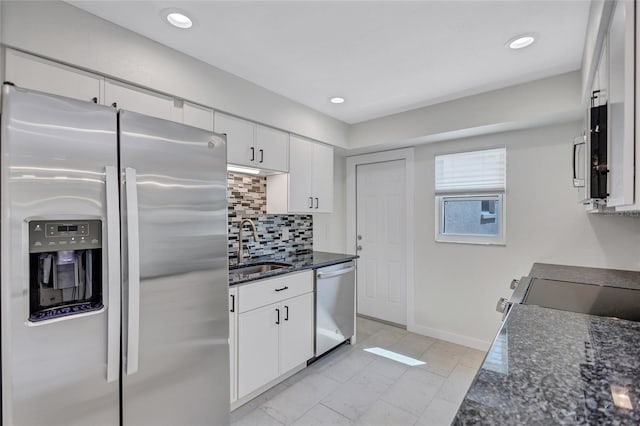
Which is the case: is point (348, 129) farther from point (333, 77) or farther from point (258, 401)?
point (258, 401)

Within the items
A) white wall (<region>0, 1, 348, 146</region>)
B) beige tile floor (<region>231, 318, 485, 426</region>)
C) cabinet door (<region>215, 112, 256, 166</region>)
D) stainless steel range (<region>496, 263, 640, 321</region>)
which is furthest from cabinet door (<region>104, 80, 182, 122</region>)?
stainless steel range (<region>496, 263, 640, 321</region>)

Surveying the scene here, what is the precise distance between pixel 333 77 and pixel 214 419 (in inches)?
97.4

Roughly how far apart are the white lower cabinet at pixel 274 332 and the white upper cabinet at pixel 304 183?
2.41ft

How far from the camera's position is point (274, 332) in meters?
2.36

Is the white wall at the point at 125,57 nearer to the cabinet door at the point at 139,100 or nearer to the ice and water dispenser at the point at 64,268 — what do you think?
the cabinet door at the point at 139,100

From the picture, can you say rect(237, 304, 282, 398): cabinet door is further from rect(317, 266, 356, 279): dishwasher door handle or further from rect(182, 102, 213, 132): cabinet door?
rect(182, 102, 213, 132): cabinet door

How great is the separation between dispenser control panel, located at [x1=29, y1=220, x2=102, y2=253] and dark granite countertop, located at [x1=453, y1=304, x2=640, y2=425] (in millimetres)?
1431

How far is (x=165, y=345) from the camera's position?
151 cm

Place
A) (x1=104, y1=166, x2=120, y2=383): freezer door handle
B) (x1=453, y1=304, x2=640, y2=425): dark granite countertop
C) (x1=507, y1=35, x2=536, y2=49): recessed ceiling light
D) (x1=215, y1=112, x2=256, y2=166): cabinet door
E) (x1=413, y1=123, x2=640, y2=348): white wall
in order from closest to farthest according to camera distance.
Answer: (x1=453, y1=304, x2=640, y2=425): dark granite countertop
(x1=104, y1=166, x2=120, y2=383): freezer door handle
(x1=507, y1=35, x2=536, y2=49): recessed ceiling light
(x1=215, y1=112, x2=256, y2=166): cabinet door
(x1=413, y1=123, x2=640, y2=348): white wall

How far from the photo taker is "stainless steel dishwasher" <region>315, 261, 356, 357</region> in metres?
2.78

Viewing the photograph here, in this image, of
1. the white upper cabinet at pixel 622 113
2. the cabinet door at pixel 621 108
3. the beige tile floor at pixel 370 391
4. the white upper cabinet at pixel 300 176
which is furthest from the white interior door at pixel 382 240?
the cabinet door at pixel 621 108

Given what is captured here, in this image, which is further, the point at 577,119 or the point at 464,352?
the point at 464,352

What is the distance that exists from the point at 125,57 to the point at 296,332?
2.25 metres

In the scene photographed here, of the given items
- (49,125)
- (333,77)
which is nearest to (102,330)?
(49,125)
